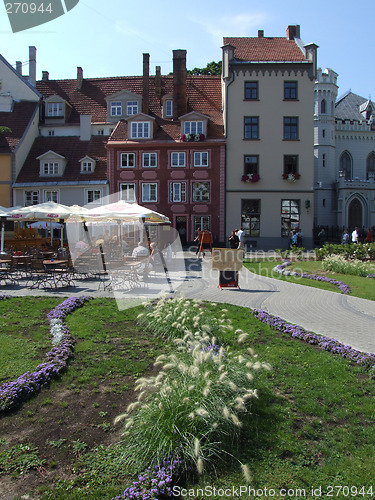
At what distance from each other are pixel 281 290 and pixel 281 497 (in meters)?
10.7

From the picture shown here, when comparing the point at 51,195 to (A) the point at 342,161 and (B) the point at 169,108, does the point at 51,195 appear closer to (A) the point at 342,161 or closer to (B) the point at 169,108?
(B) the point at 169,108

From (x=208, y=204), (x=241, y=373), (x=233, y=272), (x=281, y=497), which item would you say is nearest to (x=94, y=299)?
(x=233, y=272)

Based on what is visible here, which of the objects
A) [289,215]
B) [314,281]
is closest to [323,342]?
[314,281]

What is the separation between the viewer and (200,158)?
3622 centimetres

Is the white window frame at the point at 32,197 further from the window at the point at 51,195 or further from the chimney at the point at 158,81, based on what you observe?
the chimney at the point at 158,81

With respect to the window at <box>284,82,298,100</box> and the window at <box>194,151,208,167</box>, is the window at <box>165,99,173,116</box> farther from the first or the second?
the window at <box>284,82,298,100</box>

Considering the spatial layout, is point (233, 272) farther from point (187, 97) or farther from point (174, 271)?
point (187, 97)

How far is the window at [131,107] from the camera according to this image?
39219 mm

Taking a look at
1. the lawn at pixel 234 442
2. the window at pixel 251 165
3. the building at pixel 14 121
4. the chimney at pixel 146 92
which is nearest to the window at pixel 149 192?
the chimney at pixel 146 92

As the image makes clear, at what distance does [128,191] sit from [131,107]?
865 cm

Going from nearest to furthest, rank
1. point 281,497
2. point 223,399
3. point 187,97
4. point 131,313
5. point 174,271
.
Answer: point 281,497
point 223,399
point 131,313
point 174,271
point 187,97

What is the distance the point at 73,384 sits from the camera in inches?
225

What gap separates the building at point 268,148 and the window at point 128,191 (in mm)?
8075

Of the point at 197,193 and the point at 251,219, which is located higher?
the point at 197,193
